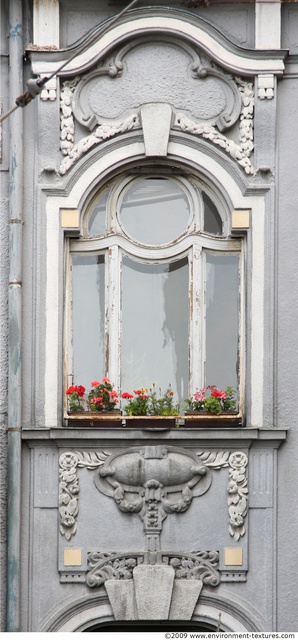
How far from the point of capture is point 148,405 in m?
17.2

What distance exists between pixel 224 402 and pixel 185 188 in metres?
2.29

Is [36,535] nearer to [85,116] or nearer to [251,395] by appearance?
[251,395]

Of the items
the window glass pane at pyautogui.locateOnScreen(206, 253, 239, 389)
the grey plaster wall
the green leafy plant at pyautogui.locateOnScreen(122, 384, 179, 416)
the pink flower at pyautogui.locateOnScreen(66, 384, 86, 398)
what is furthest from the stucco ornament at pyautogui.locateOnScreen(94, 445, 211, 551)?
the window glass pane at pyautogui.locateOnScreen(206, 253, 239, 389)

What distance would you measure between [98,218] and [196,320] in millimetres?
1486

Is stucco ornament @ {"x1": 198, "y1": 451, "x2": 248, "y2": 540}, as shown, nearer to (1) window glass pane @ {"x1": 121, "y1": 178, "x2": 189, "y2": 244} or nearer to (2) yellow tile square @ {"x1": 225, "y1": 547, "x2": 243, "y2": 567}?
(2) yellow tile square @ {"x1": 225, "y1": 547, "x2": 243, "y2": 567}

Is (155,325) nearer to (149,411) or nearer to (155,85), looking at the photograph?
(149,411)

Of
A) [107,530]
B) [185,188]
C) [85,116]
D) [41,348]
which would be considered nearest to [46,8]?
[85,116]

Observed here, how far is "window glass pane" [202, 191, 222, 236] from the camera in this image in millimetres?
17781

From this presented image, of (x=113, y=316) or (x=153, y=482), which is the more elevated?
(x=113, y=316)

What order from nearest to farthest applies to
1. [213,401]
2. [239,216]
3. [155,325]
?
1. [213,401]
2. [239,216]
3. [155,325]

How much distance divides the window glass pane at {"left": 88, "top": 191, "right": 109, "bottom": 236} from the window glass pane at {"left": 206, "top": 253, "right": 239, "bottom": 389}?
44.6 inches

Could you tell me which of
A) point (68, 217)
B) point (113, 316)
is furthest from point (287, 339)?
point (68, 217)

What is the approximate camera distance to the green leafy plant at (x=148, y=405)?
56.2 feet

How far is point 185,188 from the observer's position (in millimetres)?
17859
